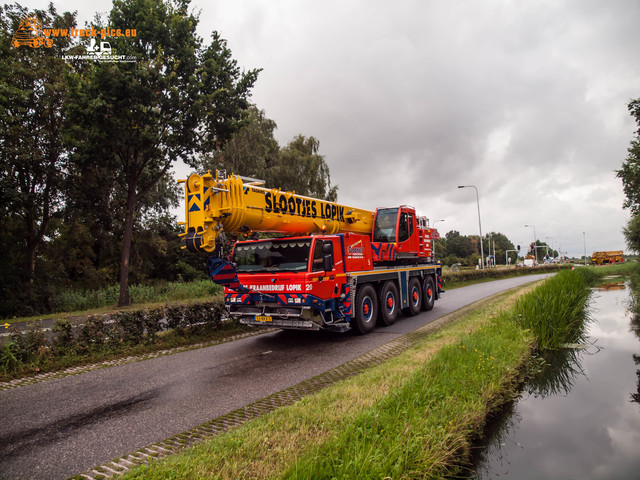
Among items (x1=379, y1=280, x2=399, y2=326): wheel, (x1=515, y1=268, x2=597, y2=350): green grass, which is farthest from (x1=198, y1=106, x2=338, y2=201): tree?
(x1=515, y1=268, x2=597, y2=350): green grass

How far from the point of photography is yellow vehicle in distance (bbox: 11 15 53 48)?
61.4 ft

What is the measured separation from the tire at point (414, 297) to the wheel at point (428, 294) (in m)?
0.23

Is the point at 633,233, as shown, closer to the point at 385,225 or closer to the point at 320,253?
the point at 385,225

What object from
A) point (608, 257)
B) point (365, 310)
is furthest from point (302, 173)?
point (608, 257)

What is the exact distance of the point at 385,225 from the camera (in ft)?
43.0

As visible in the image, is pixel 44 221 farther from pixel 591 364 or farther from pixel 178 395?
pixel 591 364

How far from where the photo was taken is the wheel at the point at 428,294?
14117 millimetres

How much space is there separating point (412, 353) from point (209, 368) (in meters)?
3.60

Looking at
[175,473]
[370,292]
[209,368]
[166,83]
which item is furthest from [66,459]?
[166,83]

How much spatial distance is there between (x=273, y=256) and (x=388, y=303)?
4.05m

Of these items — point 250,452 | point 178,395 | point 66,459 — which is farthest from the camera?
point 178,395

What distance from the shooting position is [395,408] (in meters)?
4.14

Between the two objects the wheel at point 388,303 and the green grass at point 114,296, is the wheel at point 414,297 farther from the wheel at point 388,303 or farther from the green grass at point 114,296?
the green grass at point 114,296

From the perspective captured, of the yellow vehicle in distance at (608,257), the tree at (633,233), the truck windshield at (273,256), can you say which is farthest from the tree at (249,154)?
the yellow vehicle in distance at (608,257)
